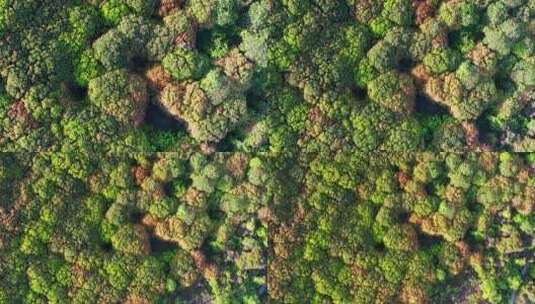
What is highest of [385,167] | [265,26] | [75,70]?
[265,26]

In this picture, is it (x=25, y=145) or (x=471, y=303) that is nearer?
(x=25, y=145)

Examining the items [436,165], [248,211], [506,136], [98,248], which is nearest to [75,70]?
[98,248]

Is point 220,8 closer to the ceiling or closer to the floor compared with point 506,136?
closer to the ceiling

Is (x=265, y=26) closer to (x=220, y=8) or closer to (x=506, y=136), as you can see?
(x=220, y=8)

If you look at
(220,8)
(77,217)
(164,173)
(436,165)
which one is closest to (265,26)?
(220,8)

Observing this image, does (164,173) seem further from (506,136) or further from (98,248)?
(506,136)

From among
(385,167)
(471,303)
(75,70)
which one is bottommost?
(471,303)
